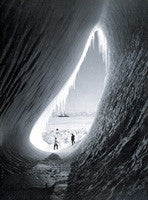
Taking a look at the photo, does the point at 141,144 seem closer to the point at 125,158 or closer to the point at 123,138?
the point at 125,158

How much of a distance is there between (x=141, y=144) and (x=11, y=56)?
243cm

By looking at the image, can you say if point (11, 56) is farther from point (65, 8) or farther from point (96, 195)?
point (96, 195)

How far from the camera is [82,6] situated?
640 cm

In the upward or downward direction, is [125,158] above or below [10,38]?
below

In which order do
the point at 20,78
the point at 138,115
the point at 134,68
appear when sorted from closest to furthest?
the point at 138,115, the point at 134,68, the point at 20,78

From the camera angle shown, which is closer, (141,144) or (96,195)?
(141,144)

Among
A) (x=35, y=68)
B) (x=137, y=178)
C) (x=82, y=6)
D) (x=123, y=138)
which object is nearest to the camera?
(x=137, y=178)

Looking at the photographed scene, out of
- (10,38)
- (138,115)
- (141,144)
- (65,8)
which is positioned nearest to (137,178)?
(141,144)

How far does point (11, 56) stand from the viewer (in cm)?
421

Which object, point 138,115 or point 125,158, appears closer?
point 125,158

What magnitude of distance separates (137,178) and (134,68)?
275 cm

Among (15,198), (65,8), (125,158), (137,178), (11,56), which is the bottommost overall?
(15,198)

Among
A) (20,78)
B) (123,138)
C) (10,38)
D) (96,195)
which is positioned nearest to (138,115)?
(123,138)

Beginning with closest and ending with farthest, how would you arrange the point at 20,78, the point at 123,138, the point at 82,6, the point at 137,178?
the point at 137,178 < the point at 123,138 < the point at 20,78 < the point at 82,6
